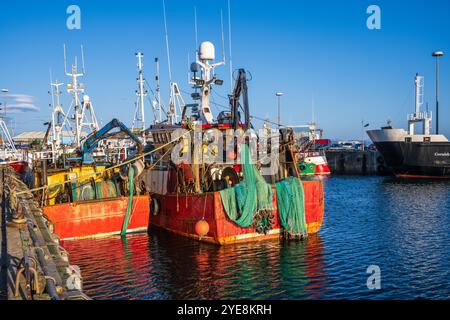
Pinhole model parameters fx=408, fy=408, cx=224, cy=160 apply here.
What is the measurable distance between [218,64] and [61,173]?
11.0m

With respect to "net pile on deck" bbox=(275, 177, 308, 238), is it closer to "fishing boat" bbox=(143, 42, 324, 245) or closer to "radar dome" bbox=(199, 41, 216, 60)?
"fishing boat" bbox=(143, 42, 324, 245)

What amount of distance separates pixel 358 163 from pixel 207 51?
49.1 metres

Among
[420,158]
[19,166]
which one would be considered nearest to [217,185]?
[19,166]

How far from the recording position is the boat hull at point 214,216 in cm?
1797

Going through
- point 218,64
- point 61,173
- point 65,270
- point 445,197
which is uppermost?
point 218,64

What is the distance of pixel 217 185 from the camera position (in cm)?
1939

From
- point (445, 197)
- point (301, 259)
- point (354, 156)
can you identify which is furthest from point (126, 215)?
point (354, 156)

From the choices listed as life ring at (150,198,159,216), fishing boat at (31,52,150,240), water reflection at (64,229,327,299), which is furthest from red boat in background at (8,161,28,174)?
water reflection at (64,229,327,299)

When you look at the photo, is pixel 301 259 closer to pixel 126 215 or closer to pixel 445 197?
pixel 126 215

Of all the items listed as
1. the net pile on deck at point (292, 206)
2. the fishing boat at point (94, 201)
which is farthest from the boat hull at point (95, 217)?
the net pile on deck at point (292, 206)

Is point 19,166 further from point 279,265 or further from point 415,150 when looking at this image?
point 415,150

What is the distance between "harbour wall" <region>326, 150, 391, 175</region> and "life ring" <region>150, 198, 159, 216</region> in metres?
47.6

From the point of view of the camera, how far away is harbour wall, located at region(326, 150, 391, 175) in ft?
208

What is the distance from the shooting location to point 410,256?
57.3 feet
